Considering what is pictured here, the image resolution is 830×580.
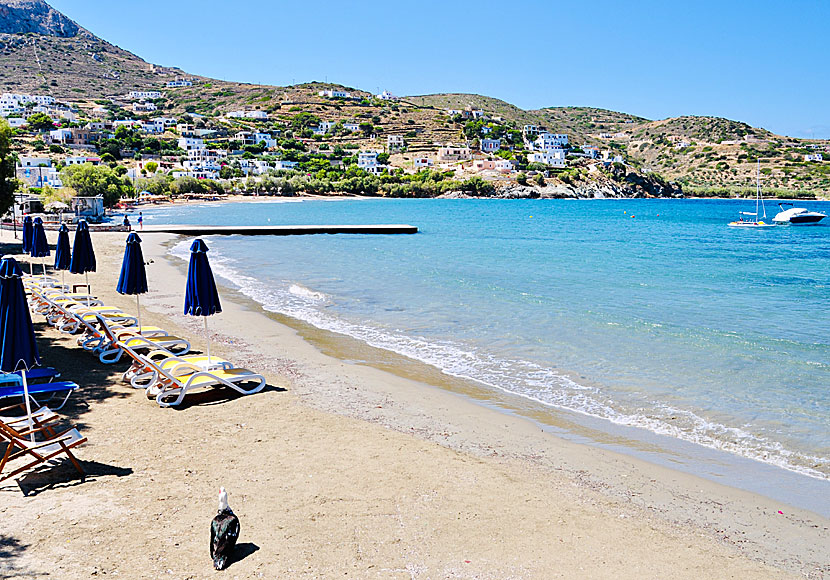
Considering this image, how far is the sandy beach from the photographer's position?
16.4 ft

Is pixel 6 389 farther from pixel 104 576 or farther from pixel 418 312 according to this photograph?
pixel 418 312

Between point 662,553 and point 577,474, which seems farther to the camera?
point 577,474

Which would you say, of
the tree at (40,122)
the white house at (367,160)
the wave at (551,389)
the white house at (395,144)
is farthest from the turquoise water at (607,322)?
the tree at (40,122)

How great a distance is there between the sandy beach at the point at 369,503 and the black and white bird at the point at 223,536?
110 mm

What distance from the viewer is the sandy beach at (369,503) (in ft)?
16.4

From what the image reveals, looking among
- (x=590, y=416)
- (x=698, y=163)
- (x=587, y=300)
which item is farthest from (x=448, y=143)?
(x=590, y=416)

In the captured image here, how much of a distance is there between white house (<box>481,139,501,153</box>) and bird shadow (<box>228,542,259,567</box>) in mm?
155564

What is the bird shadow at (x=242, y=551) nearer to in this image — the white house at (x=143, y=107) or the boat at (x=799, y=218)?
the boat at (x=799, y=218)

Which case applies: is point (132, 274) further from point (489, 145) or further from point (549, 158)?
point (489, 145)

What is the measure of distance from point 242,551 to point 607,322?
12.0 m

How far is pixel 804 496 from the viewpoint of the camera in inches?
261

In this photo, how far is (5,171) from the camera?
22141mm

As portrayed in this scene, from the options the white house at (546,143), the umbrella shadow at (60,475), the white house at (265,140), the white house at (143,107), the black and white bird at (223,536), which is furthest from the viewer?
the white house at (143,107)

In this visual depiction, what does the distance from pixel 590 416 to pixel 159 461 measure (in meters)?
5.53
